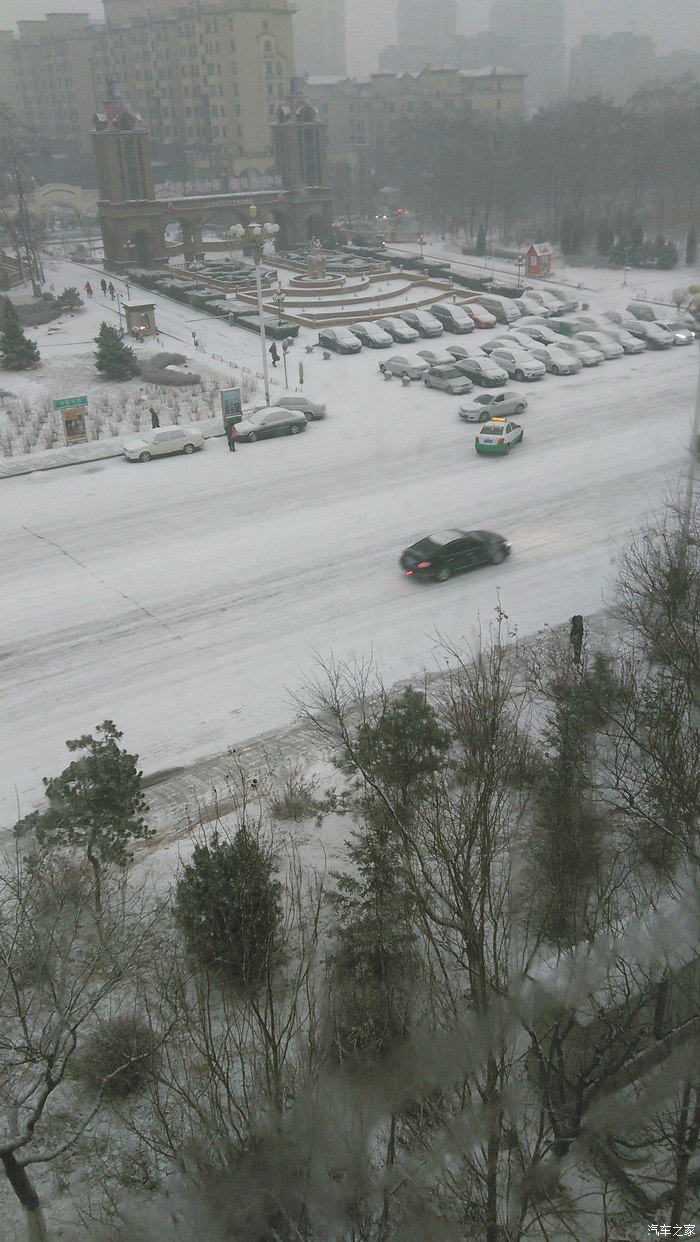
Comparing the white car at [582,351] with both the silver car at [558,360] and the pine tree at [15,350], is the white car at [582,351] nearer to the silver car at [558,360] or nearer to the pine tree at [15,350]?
the silver car at [558,360]

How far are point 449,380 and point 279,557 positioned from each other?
47.1 ft

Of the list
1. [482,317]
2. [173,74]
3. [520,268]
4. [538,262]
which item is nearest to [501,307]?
[482,317]

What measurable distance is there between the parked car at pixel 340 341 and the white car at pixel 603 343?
8.51 m

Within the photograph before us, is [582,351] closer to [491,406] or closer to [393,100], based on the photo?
[491,406]

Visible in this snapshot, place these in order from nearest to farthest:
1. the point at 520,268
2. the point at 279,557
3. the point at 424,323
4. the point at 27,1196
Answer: the point at 27,1196
the point at 279,557
the point at 424,323
the point at 520,268

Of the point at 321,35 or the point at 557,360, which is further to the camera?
the point at 321,35

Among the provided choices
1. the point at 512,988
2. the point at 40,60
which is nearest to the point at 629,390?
the point at 512,988

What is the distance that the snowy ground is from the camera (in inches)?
572

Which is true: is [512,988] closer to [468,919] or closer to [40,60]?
[468,919]

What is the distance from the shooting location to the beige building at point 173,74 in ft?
279

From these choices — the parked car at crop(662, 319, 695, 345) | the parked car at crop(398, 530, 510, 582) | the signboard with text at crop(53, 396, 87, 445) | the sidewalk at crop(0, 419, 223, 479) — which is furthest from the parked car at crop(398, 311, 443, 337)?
the parked car at crop(398, 530, 510, 582)

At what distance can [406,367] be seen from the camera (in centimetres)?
3281

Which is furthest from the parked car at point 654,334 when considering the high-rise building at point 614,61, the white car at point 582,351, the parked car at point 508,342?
the high-rise building at point 614,61

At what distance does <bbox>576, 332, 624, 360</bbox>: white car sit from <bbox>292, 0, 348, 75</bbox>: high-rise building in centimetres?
18243
